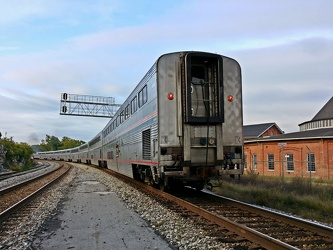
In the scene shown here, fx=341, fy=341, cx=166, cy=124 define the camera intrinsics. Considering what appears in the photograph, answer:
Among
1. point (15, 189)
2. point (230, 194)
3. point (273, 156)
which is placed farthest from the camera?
point (273, 156)

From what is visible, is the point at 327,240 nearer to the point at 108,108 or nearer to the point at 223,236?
the point at 223,236

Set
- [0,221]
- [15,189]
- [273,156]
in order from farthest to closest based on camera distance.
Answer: [273,156] < [15,189] < [0,221]

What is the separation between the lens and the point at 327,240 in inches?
215

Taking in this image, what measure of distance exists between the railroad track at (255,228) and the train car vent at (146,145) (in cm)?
241

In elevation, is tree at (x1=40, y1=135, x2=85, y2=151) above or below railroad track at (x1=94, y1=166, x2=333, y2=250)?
above

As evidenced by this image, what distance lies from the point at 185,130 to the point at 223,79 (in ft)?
6.58

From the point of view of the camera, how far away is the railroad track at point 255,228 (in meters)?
5.28

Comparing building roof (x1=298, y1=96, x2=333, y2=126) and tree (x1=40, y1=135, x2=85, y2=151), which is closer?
building roof (x1=298, y1=96, x2=333, y2=126)

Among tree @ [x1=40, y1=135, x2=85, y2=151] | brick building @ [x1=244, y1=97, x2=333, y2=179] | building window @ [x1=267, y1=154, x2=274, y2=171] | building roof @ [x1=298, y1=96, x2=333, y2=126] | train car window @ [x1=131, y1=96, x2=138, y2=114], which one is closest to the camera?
train car window @ [x1=131, y1=96, x2=138, y2=114]

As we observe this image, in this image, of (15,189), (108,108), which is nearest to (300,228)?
(15,189)

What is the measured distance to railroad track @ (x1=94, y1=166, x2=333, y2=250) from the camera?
5.28 meters

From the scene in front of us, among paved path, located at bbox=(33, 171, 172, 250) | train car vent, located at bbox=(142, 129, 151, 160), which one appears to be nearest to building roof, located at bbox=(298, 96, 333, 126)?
train car vent, located at bbox=(142, 129, 151, 160)

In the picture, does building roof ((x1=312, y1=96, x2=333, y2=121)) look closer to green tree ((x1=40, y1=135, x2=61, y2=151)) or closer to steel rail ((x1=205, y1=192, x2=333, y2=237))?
steel rail ((x1=205, y1=192, x2=333, y2=237))

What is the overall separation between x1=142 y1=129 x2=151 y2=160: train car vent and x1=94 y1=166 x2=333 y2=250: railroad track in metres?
2.41
